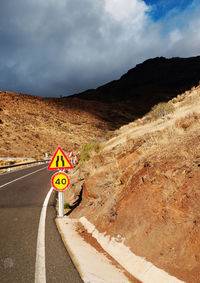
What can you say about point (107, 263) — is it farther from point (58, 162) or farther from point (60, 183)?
point (58, 162)

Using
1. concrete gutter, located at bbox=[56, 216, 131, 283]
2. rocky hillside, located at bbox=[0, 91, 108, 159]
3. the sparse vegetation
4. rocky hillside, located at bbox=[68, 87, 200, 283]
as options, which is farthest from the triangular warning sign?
rocky hillside, located at bbox=[0, 91, 108, 159]

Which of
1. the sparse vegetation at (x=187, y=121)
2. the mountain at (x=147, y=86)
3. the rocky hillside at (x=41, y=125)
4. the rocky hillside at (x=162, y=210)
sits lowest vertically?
the rocky hillside at (x=162, y=210)

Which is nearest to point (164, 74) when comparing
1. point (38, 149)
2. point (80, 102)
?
point (80, 102)

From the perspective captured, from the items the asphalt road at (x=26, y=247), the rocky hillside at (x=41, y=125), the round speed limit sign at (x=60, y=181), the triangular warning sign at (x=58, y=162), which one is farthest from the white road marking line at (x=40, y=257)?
the rocky hillside at (x=41, y=125)

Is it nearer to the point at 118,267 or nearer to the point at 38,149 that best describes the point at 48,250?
the point at 118,267

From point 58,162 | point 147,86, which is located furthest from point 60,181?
point 147,86

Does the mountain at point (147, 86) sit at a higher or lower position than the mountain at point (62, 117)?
higher

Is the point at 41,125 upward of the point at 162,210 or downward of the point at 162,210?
upward

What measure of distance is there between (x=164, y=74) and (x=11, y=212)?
4871 inches

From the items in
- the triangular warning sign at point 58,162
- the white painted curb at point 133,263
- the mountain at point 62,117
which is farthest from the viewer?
the mountain at point 62,117

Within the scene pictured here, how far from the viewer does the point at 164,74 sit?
119875 millimetres

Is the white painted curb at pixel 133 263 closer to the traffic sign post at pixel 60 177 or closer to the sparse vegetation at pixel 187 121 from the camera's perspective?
the traffic sign post at pixel 60 177

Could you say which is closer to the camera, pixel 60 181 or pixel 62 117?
pixel 60 181

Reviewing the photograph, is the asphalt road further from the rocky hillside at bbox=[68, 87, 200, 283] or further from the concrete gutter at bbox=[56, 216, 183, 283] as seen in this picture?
the rocky hillside at bbox=[68, 87, 200, 283]
